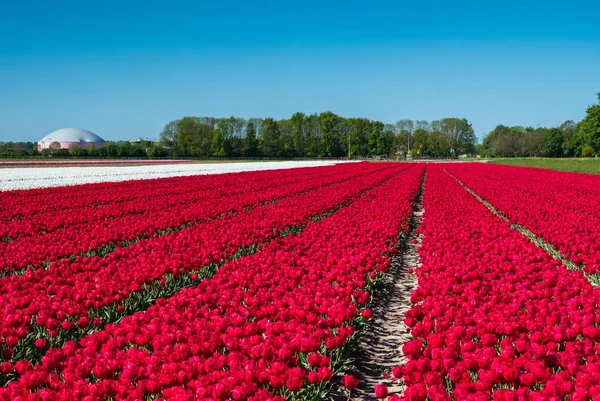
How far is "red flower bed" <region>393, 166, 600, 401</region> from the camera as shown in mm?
2875

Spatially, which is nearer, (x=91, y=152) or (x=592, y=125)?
(x=592, y=125)

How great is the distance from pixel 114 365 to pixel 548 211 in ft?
38.3

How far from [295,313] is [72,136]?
540ft

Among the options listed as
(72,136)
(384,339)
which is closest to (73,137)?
(72,136)

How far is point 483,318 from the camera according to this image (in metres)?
4.13

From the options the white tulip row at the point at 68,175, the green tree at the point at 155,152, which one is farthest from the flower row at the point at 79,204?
the green tree at the point at 155,152

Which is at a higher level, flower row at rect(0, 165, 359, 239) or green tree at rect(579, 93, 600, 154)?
green tree at rect(579, 93, 600, 154)

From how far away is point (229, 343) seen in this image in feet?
12.0

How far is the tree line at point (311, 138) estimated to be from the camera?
332ft

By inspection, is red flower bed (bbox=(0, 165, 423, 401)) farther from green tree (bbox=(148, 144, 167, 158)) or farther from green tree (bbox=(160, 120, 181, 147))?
green tree (bbox=(160, 120, 181, 147))

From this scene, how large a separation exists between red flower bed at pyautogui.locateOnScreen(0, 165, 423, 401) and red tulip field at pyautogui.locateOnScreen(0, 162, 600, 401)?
16mm

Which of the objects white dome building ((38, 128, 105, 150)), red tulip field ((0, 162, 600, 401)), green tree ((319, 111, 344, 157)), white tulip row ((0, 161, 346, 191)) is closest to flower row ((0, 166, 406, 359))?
red tulip field ((0, 162, 600, 401))

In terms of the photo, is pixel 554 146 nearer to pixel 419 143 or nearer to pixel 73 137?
pixel 419 143

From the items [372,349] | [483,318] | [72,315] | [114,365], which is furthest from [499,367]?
[72,315]
